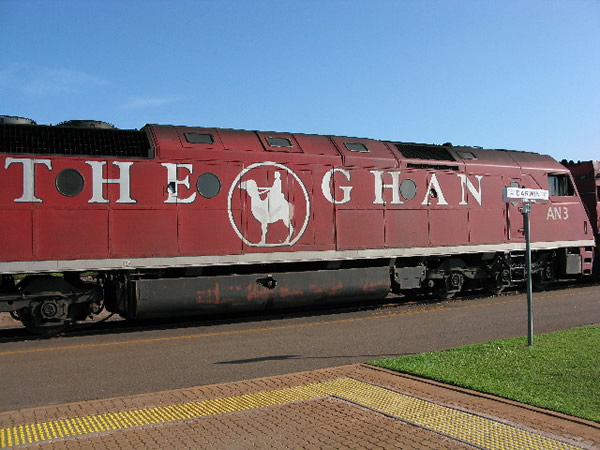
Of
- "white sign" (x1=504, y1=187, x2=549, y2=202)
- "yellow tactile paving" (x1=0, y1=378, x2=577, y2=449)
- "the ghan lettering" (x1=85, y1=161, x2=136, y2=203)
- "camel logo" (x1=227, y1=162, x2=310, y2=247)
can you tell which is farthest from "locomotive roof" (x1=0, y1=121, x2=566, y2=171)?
"yellow tactile paving" (x1=0, y1=378, x2=577, y2=449)

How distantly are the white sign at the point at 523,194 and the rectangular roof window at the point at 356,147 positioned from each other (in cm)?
621

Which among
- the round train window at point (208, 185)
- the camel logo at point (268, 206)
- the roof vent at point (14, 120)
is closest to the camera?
the roof vent at point (14, 120)

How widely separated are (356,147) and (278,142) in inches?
91.1

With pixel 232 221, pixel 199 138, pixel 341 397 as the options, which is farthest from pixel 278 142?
pixel 341 397

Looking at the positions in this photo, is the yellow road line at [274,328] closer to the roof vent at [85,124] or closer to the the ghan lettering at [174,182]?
the the ghan lettering at [174,182]

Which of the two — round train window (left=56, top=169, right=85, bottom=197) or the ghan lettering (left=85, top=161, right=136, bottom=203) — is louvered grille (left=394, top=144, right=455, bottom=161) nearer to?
the ghan lettering (left=85, top=161, right=136, bottom=203)

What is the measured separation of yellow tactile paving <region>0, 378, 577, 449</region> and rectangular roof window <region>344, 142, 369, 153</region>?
8.67 metres

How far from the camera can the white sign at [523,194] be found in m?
8.69

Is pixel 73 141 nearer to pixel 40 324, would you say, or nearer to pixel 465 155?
pixel 40 324

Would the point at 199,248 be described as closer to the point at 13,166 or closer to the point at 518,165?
the point at 13,166

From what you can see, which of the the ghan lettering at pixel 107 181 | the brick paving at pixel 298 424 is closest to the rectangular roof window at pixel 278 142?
the the ghan lettering at pixel 107 181

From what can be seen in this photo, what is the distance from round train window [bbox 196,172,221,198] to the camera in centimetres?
1252

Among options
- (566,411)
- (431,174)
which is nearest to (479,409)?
(566,411)

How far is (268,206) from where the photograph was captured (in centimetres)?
1323
